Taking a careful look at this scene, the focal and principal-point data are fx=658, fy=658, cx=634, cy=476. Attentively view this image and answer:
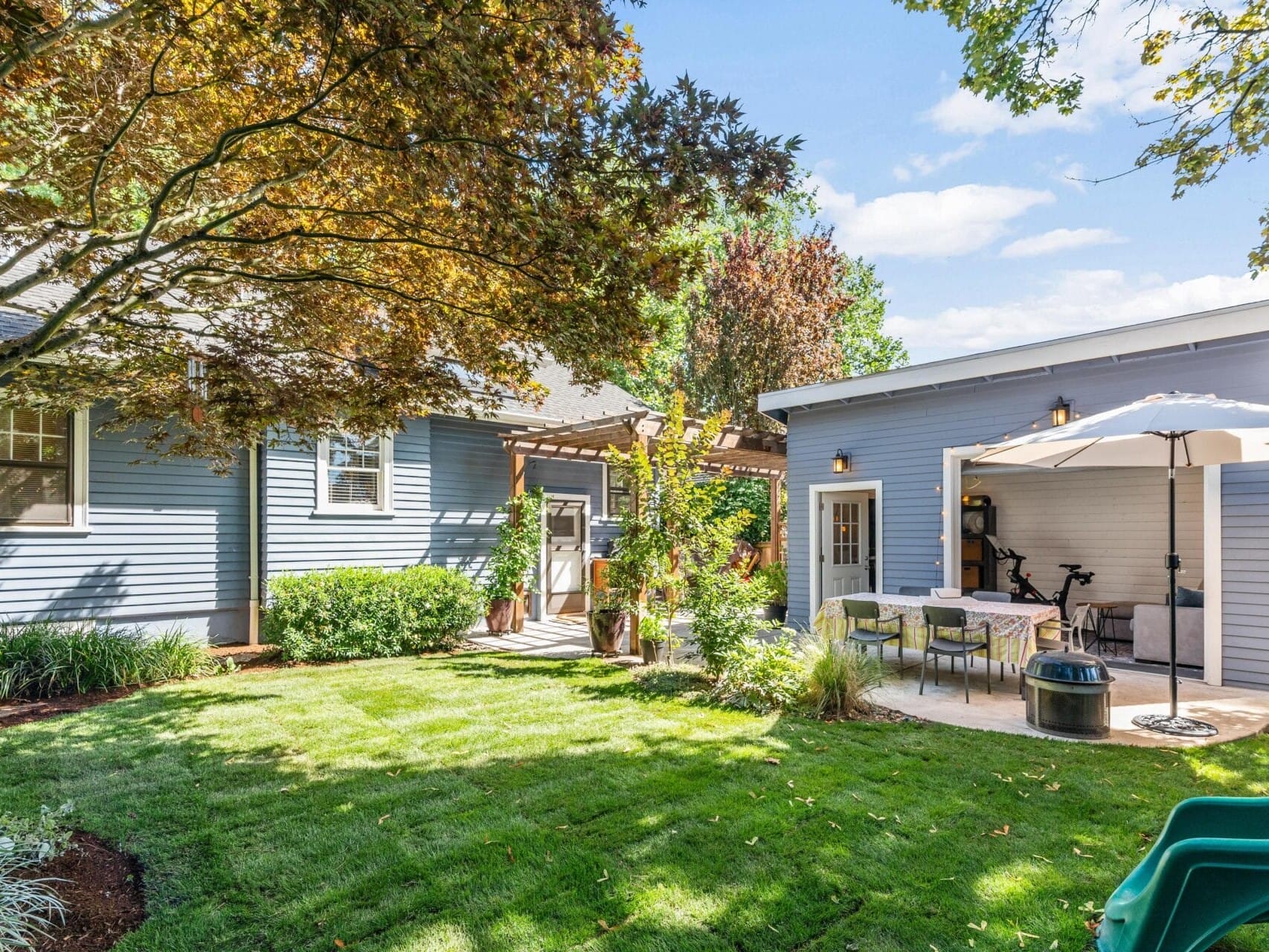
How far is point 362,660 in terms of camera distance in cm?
790

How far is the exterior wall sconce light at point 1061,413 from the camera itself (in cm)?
715

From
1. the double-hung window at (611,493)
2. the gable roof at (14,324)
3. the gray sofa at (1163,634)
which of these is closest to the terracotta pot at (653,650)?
the double-hung window at (611,493)

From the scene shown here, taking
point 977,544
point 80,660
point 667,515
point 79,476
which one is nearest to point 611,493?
point 667,515

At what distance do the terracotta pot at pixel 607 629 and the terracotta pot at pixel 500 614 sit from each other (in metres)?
2.20

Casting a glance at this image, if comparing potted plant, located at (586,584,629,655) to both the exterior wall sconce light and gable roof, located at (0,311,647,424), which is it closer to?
gable roof, located at (0,311,647,424)

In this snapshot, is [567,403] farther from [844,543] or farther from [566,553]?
[844,543]

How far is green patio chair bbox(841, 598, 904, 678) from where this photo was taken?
6.44 metres

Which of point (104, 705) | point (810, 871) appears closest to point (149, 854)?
point (810, 871)

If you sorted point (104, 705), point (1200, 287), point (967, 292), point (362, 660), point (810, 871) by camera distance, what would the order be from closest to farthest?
1. point (810, 871)
2. point (104, 705)
3. point (362, 660)
4. point (1200, 287)
5. point (967, 292)

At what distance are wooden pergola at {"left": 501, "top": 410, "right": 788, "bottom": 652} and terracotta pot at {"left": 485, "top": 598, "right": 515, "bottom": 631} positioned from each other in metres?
0.12

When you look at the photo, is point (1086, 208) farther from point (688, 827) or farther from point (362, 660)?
point (362, 660)

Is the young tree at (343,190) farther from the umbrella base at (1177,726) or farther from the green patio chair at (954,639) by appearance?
the umbrella base at (1177,726)

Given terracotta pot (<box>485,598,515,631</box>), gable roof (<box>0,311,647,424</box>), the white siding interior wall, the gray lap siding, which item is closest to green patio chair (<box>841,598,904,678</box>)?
the gray lap siding

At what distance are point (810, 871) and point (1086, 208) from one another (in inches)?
352
